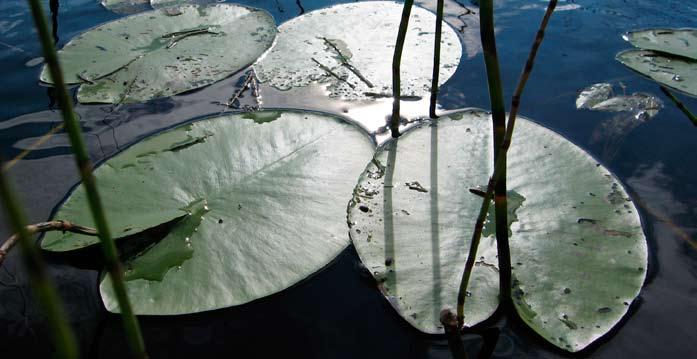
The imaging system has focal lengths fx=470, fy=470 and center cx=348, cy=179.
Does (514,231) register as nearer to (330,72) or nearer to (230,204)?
(230,204)

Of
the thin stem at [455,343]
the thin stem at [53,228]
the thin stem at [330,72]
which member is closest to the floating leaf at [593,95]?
the thin stem at [330,72]

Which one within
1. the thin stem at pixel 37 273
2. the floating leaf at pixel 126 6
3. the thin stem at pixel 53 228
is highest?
the thin stem at pixel 37 273

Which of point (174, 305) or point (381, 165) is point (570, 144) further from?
point (174, 305)

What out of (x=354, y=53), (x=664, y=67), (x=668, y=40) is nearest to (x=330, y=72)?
(x=354, y=53)

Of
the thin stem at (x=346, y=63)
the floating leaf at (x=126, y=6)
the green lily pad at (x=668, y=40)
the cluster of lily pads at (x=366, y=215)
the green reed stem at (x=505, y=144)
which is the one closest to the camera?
the green reed stem at (x=505, y=144)

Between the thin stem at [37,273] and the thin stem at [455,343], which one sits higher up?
the thin stem at [37,273]

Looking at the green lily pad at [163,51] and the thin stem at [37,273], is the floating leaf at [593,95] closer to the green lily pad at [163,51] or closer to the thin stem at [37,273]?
the green lily pad at [163,51]

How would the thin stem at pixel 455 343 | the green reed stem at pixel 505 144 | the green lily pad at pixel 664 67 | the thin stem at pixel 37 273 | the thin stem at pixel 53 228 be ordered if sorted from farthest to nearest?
1. the green lily pad at pixel 664 67
2. the thin stem at pixel 455 343
3. the thin stem at pixel 53 228
4. the green reed stem at pixel 505 144
5. the thin stem at pixel 37 273
